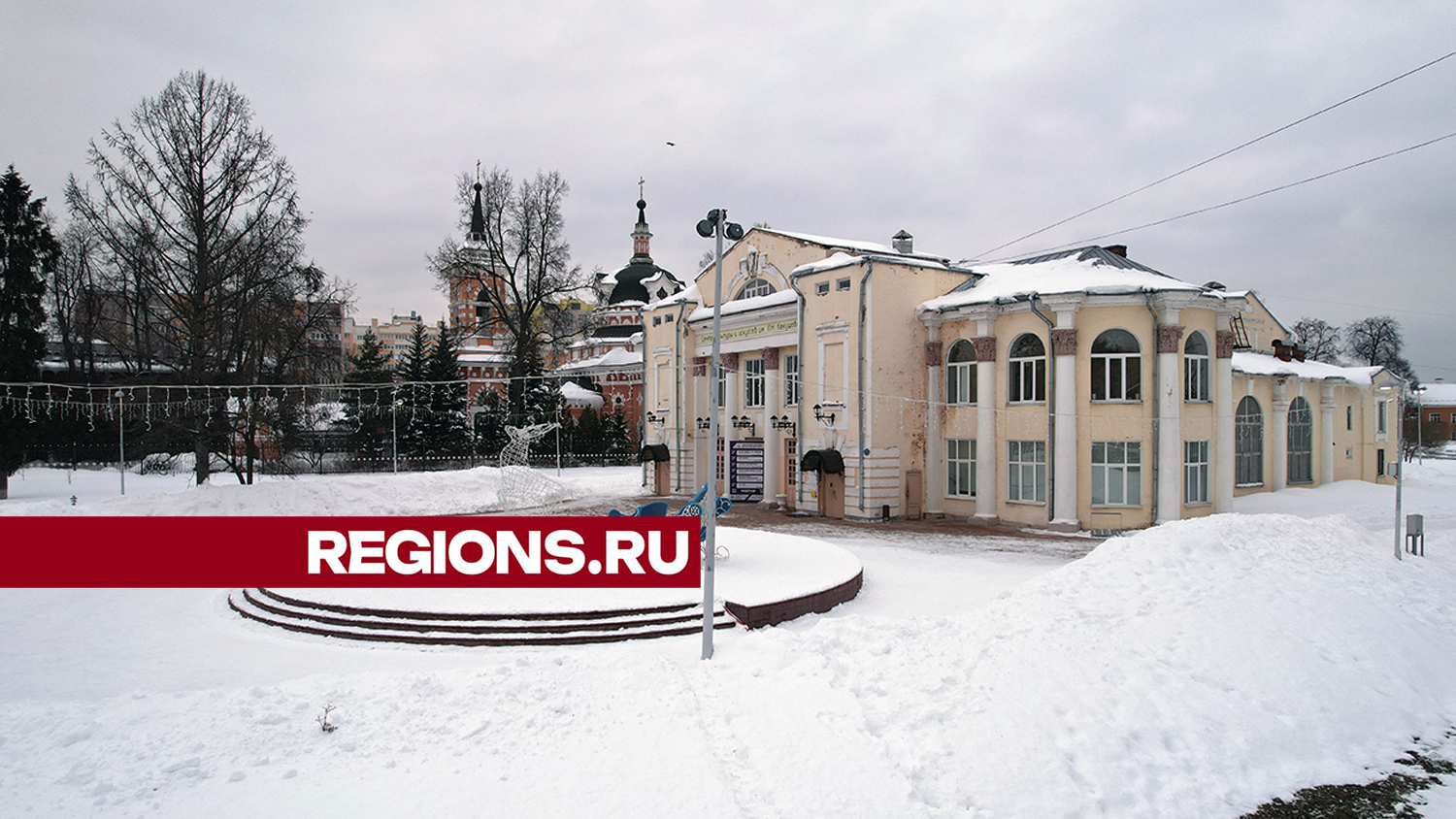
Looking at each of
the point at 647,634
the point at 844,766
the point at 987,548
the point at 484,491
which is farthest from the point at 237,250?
the point at 844,766

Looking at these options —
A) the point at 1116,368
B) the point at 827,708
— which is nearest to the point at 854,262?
the point at 1116,368

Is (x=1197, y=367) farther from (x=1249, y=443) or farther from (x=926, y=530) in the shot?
(x=1249, y=443)

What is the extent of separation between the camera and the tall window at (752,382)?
26.5m

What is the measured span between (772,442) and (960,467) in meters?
6.06

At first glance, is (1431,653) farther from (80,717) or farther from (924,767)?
(80,717)

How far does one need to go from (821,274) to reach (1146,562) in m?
15.0

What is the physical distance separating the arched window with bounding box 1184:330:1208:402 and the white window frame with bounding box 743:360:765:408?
12527mm

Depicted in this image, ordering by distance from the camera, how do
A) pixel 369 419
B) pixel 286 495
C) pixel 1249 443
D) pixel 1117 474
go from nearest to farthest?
pixel 1117 474
pixel 286 495
pixel 1249 443
pixel 369 419

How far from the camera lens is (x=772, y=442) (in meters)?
25.3

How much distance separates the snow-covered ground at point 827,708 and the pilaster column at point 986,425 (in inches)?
420

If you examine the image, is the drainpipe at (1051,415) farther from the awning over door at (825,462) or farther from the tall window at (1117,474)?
the awning over door at (825,462)

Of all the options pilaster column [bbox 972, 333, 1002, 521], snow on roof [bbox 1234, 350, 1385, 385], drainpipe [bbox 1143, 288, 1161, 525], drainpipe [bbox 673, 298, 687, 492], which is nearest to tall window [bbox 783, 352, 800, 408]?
drainpipe [bbox 673, 298, 687, 492]

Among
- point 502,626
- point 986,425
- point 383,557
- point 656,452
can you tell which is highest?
point 986,425

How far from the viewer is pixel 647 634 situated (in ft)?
31.2
